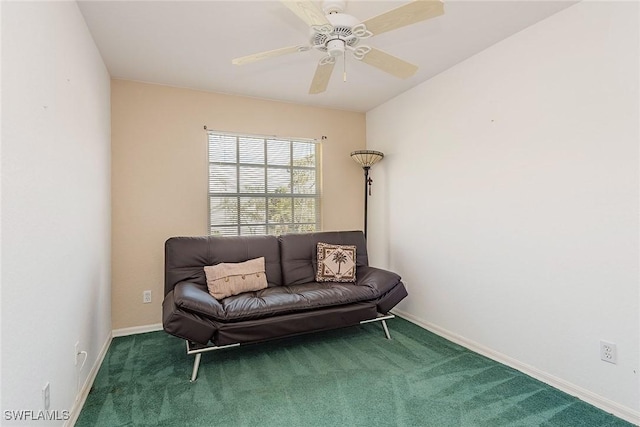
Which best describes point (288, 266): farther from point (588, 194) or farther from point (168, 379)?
point (588, 194)

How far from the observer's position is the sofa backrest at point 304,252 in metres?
3.23

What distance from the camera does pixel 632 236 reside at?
1.82 meters

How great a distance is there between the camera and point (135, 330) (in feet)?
10.4

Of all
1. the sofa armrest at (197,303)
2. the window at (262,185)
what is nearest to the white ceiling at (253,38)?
the window at (262,185)

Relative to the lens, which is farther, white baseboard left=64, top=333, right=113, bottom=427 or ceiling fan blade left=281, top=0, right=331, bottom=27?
white baseboard left=64, top=333, right=113, bottom=427

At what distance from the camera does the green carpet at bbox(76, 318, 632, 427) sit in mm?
1845

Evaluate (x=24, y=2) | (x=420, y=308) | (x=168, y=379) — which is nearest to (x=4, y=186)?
(x=24, y=2)

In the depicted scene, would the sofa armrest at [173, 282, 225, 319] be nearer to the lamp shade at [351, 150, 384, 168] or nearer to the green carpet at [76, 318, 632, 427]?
the green carpet at [76, 318, 632, 427]

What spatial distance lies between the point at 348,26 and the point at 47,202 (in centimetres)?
176

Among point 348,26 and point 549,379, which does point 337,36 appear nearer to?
point 348,26

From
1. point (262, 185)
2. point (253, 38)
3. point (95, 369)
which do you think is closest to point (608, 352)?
point (253, 38)

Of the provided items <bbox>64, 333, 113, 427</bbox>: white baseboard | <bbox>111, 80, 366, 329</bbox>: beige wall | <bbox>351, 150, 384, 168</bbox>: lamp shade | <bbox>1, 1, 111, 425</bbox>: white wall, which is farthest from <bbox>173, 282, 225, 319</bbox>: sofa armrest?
<bbox>351, 150, 384, 168</bbox>: lamp shade

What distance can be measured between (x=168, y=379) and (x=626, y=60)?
11.6ft

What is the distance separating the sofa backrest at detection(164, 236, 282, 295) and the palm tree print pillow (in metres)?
0.43
